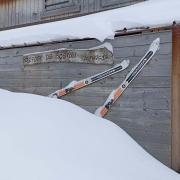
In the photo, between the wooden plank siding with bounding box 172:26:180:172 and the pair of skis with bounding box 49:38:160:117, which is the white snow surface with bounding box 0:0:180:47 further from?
the pair of skis with bounding box 49:38:160:117

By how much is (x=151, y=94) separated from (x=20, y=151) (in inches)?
110

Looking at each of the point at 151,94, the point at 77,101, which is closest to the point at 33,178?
the point at 151,94

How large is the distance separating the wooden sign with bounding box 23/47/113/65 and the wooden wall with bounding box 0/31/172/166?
0.11m

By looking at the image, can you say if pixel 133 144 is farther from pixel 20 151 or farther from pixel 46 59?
pixel 46 59

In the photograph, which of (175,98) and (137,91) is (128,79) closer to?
(137,91)

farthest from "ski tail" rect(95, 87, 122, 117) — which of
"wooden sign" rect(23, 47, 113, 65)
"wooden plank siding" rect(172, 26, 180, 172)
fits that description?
"wooden plank siding" rect(172, 26, 180, 172)

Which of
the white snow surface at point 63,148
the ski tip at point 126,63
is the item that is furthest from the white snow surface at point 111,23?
the white snow surface at point 63,148

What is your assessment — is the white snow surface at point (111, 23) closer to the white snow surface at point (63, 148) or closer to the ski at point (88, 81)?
the ski at point (88, 81)

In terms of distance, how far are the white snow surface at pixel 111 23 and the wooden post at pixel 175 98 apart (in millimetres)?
328

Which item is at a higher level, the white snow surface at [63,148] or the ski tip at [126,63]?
the ski tip at [126,63]

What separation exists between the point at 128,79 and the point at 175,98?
98 centimetres

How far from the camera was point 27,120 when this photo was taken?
4875 mm

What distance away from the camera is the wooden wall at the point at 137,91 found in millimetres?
5746

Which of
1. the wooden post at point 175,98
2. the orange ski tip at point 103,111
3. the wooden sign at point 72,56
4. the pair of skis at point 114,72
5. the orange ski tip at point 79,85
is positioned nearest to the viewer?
the wooden post at point 175,98
